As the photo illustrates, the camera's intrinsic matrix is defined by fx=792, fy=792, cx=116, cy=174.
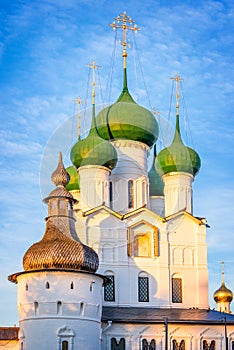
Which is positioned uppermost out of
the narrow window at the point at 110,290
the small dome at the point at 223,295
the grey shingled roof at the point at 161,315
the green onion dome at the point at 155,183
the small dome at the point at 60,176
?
the green onion dome at the point at 155,183

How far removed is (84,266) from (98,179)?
6247mm

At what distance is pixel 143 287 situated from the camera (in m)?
32.9

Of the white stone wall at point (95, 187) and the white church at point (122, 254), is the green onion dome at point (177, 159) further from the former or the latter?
the white stone wall at point (95, 187)

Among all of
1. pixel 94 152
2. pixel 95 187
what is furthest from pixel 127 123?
pixel 95 187

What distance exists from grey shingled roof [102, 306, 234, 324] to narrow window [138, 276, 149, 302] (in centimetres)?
54

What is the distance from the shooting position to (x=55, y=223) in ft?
97.2

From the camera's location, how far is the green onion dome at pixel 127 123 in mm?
34812

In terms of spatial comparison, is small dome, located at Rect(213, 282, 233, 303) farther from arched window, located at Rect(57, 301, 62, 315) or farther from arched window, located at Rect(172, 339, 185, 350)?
arched window, located at Rect(57, 301, 62, 315)

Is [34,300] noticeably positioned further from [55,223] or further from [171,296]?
[171,296]

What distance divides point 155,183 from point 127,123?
13.2 feet

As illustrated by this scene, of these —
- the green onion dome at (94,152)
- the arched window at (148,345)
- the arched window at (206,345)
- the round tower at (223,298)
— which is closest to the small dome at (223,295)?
the round tower at (223,298)

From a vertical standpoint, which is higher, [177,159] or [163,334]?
[177,159]

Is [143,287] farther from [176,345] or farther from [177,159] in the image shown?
[177,159]

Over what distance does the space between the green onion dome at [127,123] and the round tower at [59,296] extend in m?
7.46
